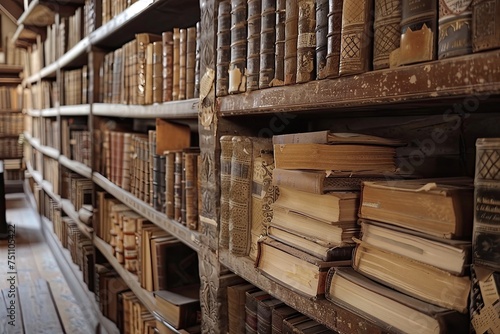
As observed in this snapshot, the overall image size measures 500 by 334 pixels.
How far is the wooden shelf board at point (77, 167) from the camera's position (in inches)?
102

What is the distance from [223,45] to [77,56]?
1.96m

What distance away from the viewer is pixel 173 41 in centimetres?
150

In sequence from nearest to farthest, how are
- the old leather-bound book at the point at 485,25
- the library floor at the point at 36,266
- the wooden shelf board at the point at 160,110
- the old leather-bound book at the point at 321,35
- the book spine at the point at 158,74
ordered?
the old leather-bound book at the point at 485,25 < the old leather-bound book at the point at 321,35 < the wooden shelf board at the point at 160,110 < the book spine at the point at 158,74 < the library floor at the point at 36,266

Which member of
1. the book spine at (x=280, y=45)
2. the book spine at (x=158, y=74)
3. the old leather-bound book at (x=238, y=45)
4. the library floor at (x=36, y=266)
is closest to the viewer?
the book spine at (x=280, y=45)

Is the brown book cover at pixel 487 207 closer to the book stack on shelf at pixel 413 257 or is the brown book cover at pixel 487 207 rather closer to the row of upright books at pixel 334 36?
the book stack on shelf at pixel 413 257

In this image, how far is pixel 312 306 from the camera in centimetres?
81

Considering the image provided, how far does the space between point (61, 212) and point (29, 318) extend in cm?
109

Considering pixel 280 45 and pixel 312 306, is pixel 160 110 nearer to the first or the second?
pixel 280 45

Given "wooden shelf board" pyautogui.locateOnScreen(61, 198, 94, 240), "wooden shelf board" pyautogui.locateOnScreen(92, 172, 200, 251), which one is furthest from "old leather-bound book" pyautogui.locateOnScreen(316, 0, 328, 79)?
"wooden shelf board" pyautogui.locateOnScreen(61, 198, 94, 240)

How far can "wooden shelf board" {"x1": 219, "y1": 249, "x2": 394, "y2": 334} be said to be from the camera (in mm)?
722

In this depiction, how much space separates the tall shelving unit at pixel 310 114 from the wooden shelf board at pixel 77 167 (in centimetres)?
69

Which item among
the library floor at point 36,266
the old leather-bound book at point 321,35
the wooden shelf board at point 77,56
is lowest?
the library floor at point 36,266

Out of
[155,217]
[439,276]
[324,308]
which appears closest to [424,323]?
[439,276]

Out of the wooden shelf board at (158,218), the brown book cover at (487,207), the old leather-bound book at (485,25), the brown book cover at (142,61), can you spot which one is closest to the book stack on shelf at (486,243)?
the brown book cover at (487,207)
